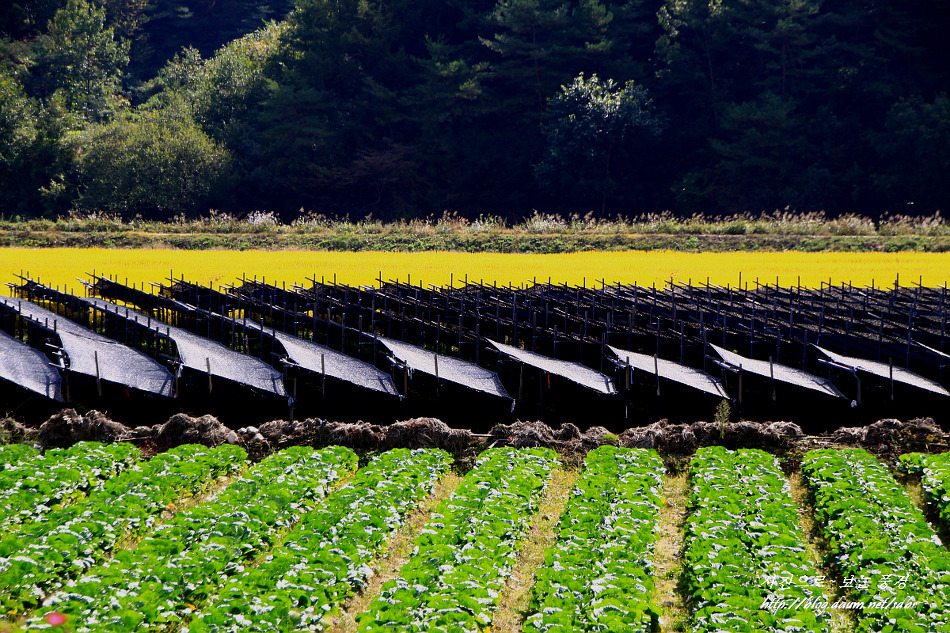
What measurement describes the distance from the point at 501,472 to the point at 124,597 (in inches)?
193

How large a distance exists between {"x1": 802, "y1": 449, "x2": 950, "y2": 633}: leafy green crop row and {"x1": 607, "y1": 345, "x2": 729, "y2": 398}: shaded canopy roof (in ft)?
8.88

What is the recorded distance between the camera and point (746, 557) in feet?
27.4

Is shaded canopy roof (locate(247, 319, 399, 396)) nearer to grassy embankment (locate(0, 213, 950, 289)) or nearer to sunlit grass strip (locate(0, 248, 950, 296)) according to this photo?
grassy embankment (locate(0, 213, 950, 289))

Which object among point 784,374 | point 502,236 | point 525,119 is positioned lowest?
point 784,374

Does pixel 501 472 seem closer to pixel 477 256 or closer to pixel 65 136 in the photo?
pixel 477 256

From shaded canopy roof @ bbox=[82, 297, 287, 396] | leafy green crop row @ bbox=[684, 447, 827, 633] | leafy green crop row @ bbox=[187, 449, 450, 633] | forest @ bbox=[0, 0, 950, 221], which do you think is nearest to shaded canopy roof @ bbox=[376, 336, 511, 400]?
shaded canopy roof @ bbox=[82, 297, 287, 396]

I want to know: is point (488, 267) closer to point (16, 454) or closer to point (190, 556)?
point (16, 454)

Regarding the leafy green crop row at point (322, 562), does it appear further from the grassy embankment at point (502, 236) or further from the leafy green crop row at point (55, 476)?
the grassy embankment at point (502, 236)

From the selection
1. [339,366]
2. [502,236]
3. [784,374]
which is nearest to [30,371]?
[339,366]

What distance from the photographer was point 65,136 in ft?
196

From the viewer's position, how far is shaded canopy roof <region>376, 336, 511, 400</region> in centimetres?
1428

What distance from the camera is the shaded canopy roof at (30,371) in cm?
1440

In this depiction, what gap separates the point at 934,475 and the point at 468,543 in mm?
5626

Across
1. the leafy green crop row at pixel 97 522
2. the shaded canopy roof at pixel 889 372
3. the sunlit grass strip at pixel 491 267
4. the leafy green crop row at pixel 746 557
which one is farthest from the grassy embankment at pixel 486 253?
the leafy green crop row at pixel 746 557
